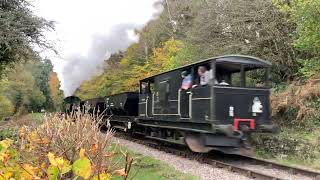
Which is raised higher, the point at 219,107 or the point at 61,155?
the point at 219,107

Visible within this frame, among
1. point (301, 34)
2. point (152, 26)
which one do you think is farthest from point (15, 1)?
point (152, 26)

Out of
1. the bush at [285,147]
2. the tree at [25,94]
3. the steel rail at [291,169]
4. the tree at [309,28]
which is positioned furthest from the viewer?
the tree at [25,94]

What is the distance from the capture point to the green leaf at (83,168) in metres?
2.85

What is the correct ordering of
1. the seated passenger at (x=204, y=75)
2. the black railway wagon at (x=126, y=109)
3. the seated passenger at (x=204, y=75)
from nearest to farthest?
1. the seated passenger at (x=204, y=75)
2. the seated passenger at (x=204, y=75)
3. the black railway wagon at (x=126, y=109)

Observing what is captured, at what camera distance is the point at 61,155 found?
4.65m

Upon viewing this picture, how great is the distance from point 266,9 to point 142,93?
786cm

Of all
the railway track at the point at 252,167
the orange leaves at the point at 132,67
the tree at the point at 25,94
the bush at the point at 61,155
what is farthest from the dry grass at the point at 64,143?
the tree at the point at 25,94

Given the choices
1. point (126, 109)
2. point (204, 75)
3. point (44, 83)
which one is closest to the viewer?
point (204, 75)

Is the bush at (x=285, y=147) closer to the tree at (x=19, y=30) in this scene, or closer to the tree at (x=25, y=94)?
the tree at (x=19, y=30)

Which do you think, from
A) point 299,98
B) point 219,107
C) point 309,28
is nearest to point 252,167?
point 219,107

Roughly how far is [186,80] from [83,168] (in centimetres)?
1082

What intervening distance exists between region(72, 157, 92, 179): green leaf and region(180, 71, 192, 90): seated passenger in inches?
416

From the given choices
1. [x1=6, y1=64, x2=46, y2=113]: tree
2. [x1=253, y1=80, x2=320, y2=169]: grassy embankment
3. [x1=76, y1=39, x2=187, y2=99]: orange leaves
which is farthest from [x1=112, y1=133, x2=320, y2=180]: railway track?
[x1=6, y1=64, x2=46, y2=113]: tree

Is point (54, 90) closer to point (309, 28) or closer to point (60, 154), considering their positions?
point (309, 28)
